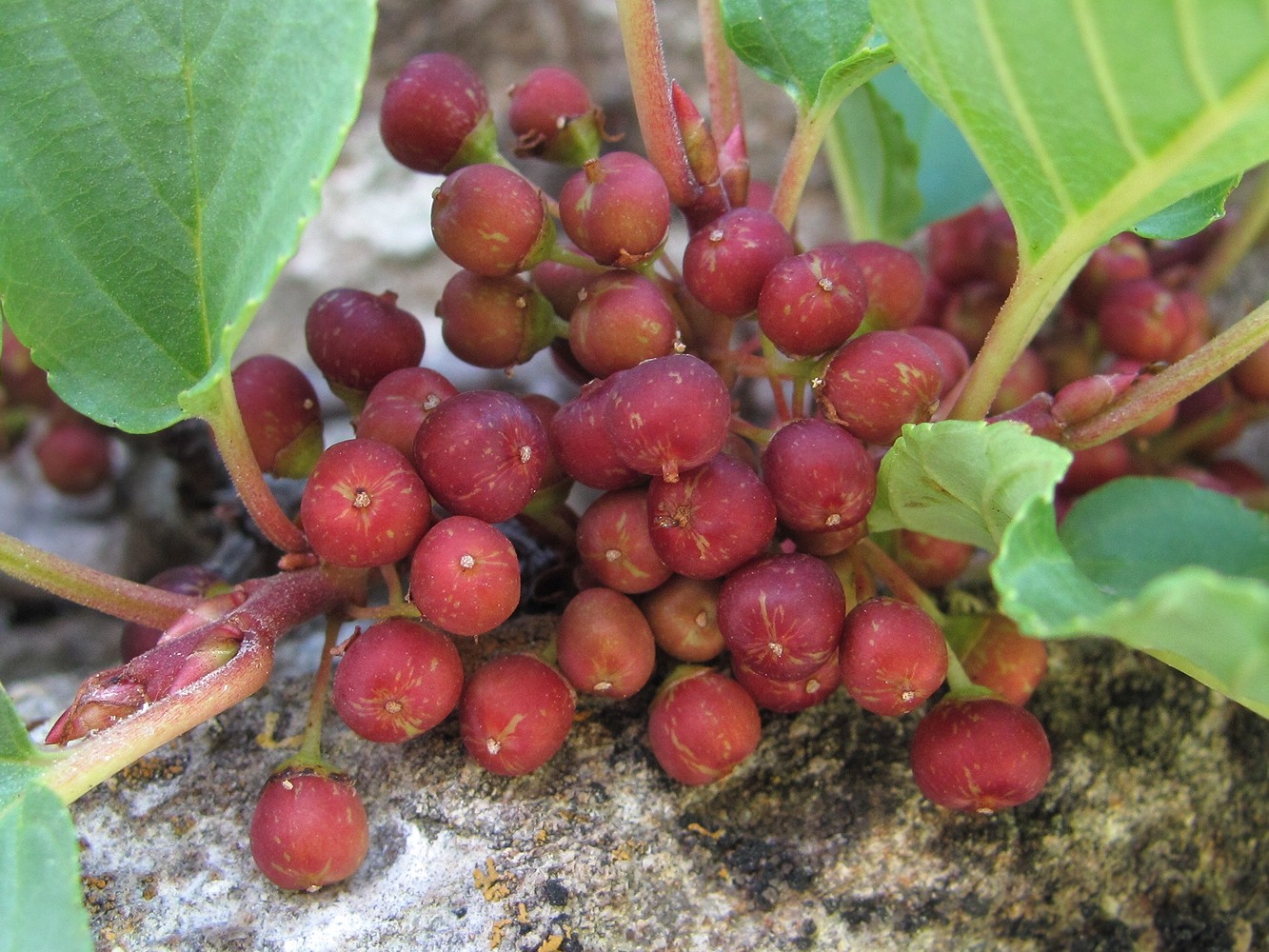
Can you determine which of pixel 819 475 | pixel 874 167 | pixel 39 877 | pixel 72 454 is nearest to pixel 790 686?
pixel 819 475

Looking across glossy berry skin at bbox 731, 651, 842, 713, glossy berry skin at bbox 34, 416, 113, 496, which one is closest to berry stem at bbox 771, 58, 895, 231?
glossy berry skin at bbox 731, 651, 842, 713

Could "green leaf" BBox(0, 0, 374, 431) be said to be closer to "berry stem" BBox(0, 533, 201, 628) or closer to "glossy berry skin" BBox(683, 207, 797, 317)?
"berry stem" BBox(0, 533, 201, 628)

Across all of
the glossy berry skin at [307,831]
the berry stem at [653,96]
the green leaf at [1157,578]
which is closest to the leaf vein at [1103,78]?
the green leaf at [1157,578]

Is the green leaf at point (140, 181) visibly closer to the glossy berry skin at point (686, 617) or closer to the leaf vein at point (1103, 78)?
the glossy berry skin at point (686, 617)

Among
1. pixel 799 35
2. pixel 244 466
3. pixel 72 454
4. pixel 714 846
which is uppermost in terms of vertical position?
pixel 799 35

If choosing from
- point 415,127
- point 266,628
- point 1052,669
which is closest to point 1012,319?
point 1052,669

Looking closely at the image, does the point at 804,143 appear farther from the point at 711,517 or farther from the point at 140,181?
the point at 140,181
